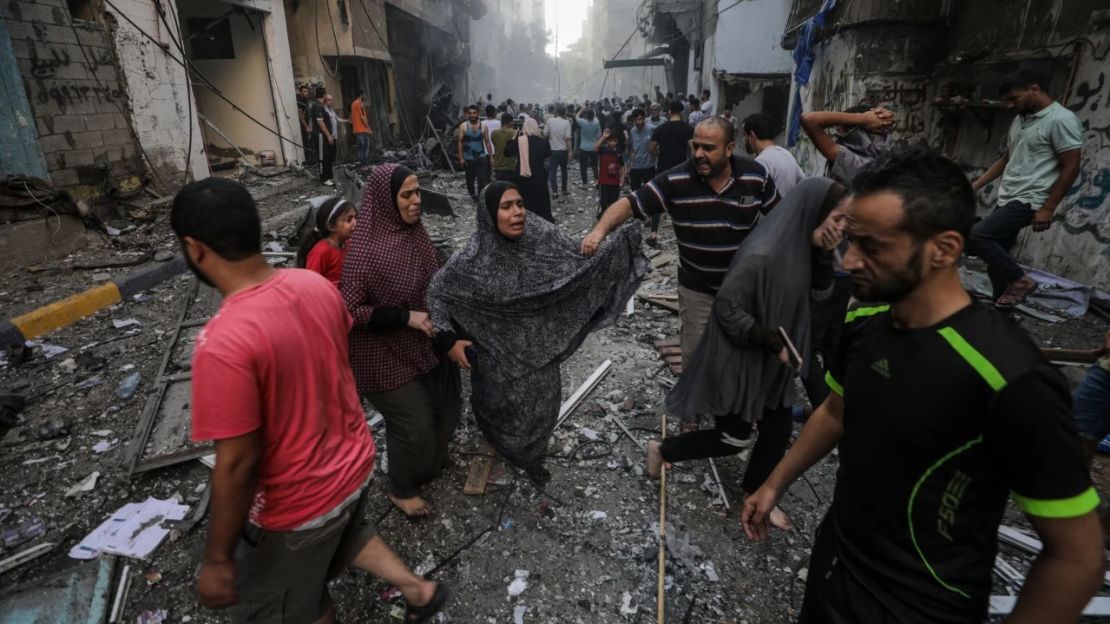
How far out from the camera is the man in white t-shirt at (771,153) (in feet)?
12.0

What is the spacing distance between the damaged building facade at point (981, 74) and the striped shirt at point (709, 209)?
467 centimetres

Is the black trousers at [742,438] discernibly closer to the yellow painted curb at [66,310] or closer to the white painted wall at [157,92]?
the yellow painted curb at [66,310]

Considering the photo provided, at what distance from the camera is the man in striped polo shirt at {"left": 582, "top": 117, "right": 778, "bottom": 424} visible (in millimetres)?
2756

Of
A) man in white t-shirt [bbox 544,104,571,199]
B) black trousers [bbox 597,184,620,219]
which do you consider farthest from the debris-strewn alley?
man in white t-shirt [bbox 544,104,571,199]

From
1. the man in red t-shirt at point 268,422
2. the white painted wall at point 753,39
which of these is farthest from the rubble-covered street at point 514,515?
the white painted wall at point 753,39

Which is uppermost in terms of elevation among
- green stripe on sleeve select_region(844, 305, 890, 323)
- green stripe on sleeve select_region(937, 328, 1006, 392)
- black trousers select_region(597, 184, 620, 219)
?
green stripe on sleeve select_region(937, 328, 1006, 392)

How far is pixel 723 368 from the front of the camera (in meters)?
2.52

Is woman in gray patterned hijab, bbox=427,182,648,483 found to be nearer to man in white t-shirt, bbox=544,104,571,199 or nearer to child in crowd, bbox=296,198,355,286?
child in crowd, bbox=296,198,355,286

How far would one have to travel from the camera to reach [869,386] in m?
1.24

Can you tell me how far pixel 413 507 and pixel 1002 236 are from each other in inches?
189

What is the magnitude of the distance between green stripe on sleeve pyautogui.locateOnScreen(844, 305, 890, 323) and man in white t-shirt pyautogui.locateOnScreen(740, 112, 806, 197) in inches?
85.0

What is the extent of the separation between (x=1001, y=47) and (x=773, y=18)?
1126 centimetres

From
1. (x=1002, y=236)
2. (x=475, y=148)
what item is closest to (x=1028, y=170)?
(x=1002, y=236)

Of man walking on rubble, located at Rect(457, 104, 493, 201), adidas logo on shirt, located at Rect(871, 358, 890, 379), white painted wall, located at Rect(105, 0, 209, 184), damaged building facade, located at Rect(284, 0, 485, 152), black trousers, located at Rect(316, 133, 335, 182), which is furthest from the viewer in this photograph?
damaged building facade, located at Rect(284, 0, 485, 152)
